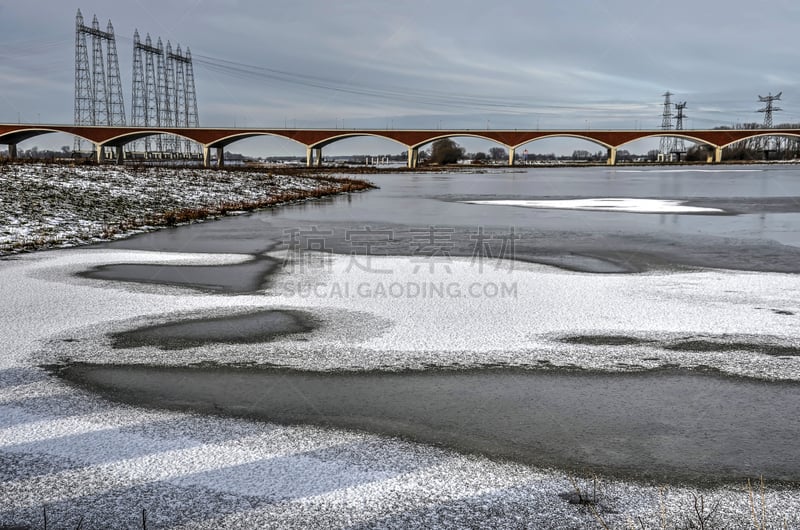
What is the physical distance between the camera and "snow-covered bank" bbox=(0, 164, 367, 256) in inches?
618

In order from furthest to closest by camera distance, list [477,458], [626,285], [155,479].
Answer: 1. [626,285]
2. [477,458]
3. [155,479]

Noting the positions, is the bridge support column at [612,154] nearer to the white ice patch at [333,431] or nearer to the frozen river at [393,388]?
the frozen river at [393,388]

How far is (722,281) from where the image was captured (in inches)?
379

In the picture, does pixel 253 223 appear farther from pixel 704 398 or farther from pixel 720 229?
pixel 704 398

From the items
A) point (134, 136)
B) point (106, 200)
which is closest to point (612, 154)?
point (134, 136)

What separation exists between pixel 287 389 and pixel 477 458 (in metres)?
1.92

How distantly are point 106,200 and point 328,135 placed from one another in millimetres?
77593

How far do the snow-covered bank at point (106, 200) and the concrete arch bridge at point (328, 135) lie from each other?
6135 centimetres

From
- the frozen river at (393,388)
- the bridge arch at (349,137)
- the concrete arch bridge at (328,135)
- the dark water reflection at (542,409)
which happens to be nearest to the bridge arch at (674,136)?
the concrete arch bridge at (328,135)

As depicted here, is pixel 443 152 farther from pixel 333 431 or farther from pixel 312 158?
pixel 333 431

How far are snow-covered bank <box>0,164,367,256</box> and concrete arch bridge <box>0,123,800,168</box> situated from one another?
61348 millimetres

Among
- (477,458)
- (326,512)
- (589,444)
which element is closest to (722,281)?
(589,444)

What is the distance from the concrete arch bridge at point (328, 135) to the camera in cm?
8919

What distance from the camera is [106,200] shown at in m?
21.7
